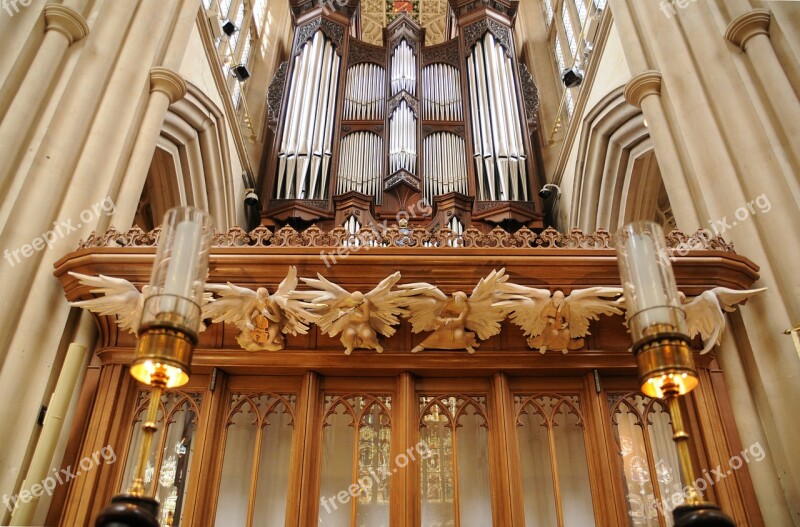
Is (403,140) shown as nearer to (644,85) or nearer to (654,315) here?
(644,85)

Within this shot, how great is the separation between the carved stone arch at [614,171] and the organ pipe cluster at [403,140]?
9.20 ft

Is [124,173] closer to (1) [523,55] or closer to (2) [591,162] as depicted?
(2) [591,162]

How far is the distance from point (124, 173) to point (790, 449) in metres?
4.88

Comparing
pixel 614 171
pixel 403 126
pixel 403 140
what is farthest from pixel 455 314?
pixel 403 126

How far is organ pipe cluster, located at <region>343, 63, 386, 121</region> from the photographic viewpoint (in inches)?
446

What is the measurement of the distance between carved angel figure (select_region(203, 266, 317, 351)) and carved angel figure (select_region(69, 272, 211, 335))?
0.38ft

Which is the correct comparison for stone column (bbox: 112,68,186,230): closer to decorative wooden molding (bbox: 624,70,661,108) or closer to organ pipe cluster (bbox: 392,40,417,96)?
decorative wooden molding (bbox: 624,70,661,108)

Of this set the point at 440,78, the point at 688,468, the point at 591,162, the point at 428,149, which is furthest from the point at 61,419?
the point at 440,78

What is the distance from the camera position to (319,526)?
3945mm

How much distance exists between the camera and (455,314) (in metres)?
4.18

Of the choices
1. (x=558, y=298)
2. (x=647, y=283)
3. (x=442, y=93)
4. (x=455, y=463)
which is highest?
(x=442, y=93)

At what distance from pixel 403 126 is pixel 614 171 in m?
3.98

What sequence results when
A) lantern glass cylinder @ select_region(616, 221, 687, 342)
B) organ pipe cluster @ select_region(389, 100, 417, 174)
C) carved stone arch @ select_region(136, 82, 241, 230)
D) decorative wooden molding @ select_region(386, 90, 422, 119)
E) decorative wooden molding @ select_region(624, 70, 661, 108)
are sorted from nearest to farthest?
lantern glass cylinder @ select_region(616, 221, 687, 342) → decorative wooden molding @ select_region(624, 70, 661, 108) → carved stone arch @ select_region(136, 82, 241, 230) → organ pipe cluster @ select_region(389, 100, 417, 174) → decorative wooden molding @ select_region(386, 90, 422, 119)

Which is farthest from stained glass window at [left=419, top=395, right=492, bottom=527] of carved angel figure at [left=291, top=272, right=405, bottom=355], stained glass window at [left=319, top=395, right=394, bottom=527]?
carved angel figure at [left=291, top=272, right=405, bottom=355]
